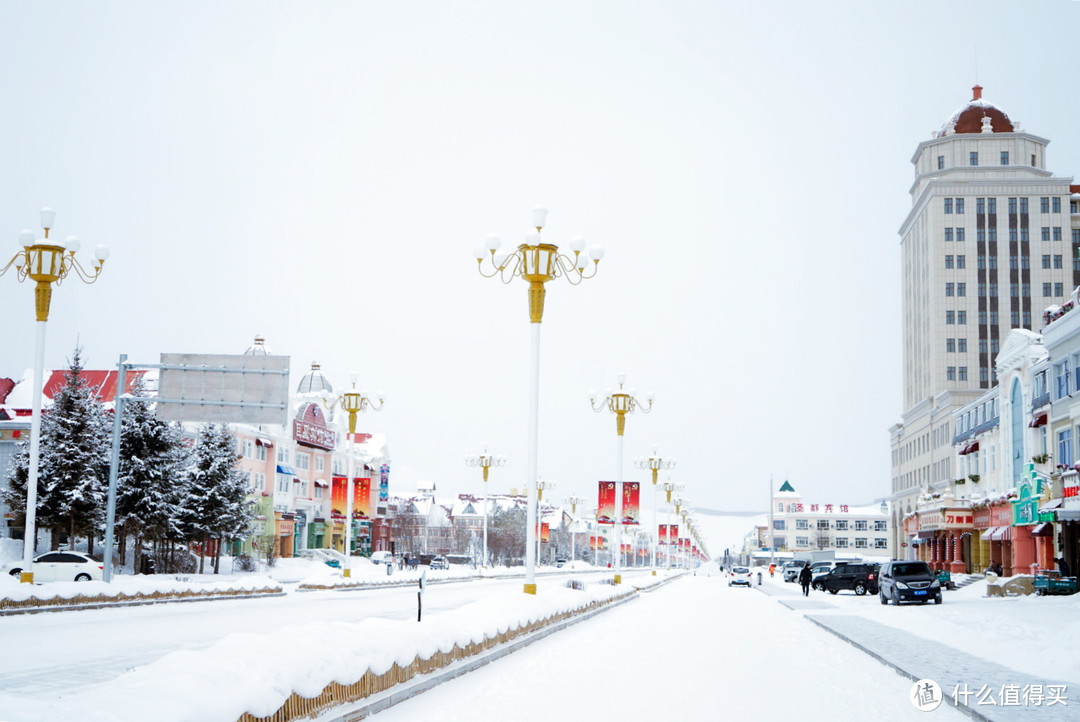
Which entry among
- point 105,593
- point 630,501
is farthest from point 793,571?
point 105,593

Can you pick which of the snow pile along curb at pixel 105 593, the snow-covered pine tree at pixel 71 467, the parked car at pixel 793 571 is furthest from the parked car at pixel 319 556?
the snow pile along curb at pixel 105 593

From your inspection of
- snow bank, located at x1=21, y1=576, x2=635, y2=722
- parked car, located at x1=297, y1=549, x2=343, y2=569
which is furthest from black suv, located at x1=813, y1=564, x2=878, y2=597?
snow bank, located at x1=21, y1=576, x2=635, y2=722

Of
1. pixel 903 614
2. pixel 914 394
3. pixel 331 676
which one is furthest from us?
pixel 914 394

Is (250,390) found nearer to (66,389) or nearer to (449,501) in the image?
(66,389)

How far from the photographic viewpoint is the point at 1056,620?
91.4 ft

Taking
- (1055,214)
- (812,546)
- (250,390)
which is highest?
(1055,214)

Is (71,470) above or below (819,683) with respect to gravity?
above

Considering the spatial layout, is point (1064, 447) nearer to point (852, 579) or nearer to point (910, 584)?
point (910, 584)

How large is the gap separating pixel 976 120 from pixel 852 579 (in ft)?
226

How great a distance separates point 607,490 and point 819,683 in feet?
121

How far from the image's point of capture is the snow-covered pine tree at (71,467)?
46.5 meters

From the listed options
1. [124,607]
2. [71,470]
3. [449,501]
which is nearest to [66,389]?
[71,470]

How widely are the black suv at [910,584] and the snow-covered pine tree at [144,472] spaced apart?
3240cm

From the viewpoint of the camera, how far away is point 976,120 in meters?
106
